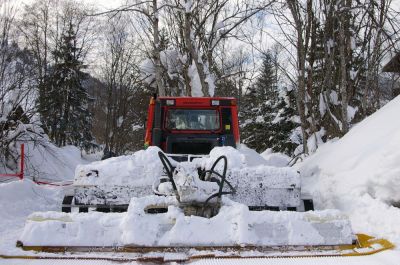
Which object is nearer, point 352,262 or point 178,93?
point 352,262

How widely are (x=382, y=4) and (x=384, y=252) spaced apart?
7.40 meters

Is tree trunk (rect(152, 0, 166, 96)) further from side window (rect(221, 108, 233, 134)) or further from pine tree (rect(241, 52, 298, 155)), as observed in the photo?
pine tree (rect(241, 52, 298, 155))

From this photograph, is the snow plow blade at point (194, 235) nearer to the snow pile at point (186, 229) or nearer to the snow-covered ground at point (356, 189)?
the snow pile at point (186, 229)

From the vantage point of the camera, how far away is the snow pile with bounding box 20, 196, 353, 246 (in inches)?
132

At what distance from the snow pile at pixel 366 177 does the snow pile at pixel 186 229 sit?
2.96ft

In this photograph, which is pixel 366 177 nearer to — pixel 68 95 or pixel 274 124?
pixel 274 124

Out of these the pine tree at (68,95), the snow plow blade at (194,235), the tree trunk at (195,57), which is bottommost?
the snow plow blade at (194,235)


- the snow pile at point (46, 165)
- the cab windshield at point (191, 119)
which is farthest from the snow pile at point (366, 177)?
the snow pile at point (46, 165)

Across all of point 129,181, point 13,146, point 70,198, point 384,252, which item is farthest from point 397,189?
point 13,146

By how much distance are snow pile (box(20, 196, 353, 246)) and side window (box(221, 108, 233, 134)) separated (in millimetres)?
4114

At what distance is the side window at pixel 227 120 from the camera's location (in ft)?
25.1

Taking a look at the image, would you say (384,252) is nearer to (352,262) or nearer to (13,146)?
(352,262)

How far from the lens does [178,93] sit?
20609 mm

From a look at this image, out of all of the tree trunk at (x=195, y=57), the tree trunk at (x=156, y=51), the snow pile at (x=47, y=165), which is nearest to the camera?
the tree trunk at (x=195, y=57)
